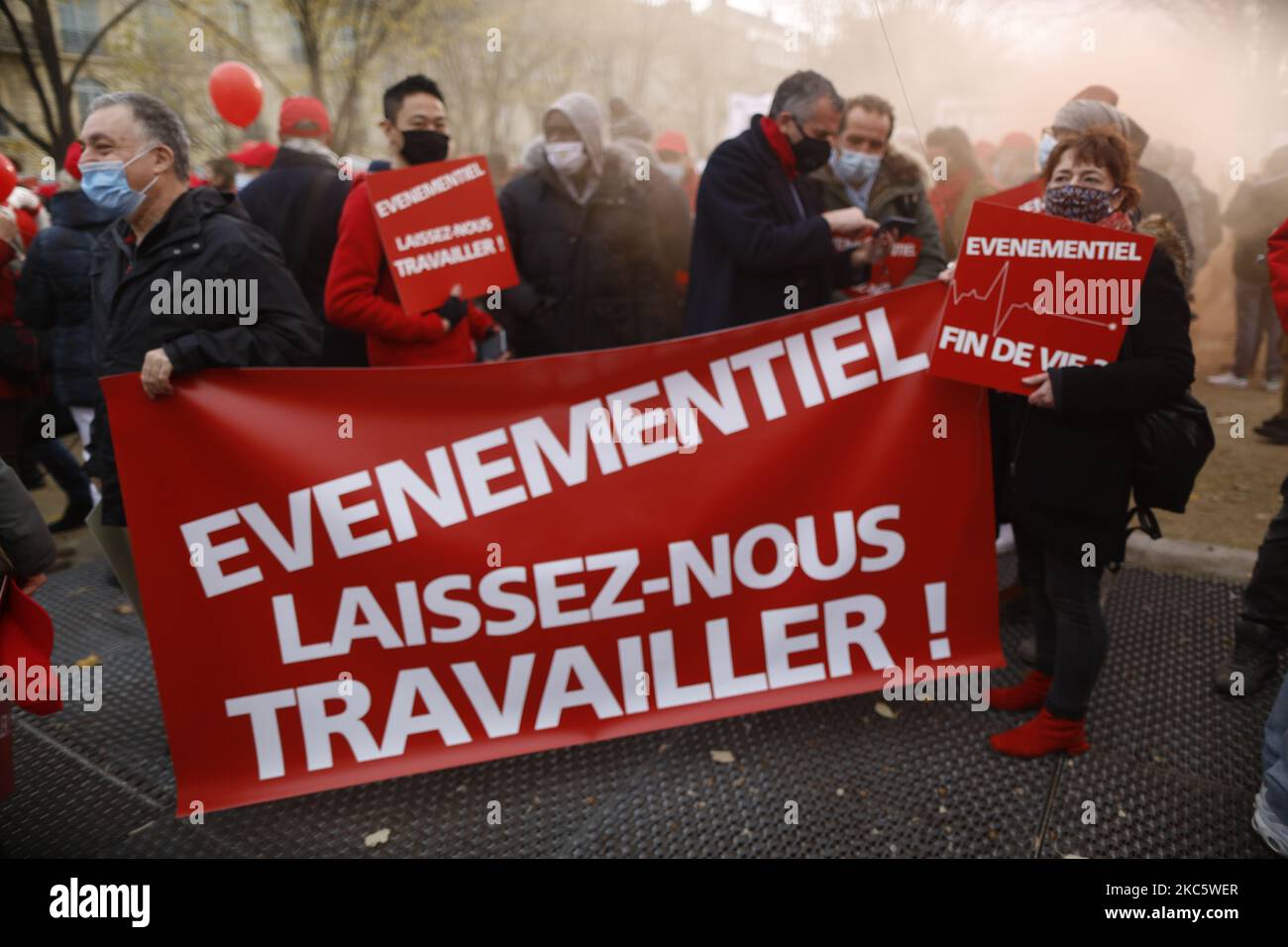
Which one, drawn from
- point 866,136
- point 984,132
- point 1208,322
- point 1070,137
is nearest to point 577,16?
point 984,132

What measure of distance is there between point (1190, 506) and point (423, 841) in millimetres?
4688

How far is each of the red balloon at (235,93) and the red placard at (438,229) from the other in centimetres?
365

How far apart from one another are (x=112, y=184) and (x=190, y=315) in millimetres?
447

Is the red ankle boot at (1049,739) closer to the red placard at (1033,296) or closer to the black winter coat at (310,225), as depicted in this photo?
the red placard at (1033,296)

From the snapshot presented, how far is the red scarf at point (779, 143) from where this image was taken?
3385 millimetres

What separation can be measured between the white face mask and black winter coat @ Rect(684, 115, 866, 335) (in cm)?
91

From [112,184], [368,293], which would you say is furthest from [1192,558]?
[112,184]

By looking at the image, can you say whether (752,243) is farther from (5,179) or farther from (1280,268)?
(5,179)

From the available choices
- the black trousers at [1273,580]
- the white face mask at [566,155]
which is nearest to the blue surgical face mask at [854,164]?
the white face mask at [566,155]

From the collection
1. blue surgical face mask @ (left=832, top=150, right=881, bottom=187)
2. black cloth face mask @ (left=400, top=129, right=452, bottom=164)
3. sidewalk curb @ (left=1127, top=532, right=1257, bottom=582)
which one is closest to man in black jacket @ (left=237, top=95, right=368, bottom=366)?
black cloth face mask @ (left=400, top=129, right=452, bottom=164)

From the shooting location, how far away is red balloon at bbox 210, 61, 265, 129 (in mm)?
6164

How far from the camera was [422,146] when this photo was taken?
3674 millimetres

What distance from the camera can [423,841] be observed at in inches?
103

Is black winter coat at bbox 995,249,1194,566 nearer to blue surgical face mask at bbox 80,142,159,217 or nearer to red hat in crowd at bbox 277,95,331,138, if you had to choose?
blue surgical face mask at bbox 80,142,159,217
